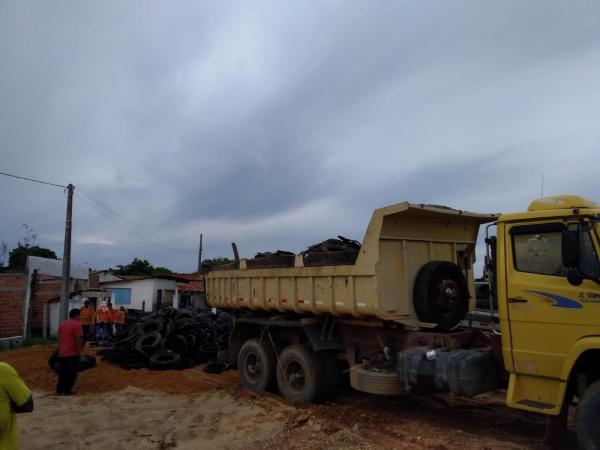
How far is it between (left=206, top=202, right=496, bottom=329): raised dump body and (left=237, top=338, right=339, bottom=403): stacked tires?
76 centimetres

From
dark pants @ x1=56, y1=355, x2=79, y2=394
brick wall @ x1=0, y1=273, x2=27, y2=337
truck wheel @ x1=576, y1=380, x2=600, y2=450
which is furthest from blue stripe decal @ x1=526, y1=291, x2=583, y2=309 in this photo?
brick wall @ x1=0, y1=273, x2=27, y2=337

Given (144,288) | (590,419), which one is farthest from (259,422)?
(144,288)

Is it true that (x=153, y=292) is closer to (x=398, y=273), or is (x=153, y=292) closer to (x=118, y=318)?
(x=118, y=318)

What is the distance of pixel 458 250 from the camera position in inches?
297

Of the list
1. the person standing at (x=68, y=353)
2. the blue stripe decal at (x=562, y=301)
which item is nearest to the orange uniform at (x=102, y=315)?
the person standing at (x=68, y=353)

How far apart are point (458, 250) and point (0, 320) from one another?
16.5m

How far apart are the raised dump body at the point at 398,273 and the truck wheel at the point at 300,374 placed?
68cm

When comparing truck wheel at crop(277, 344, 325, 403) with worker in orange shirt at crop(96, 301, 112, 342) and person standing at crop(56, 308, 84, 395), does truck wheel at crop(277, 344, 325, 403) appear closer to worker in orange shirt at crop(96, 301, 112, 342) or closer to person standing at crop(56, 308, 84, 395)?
person standing at crop(56, 308, 84, 395)

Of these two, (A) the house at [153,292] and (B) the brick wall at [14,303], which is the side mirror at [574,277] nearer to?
(B) the brick wall at [14,303]

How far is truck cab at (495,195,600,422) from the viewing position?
4.46 meters

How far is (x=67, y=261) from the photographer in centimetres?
1684

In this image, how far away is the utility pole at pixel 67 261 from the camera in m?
16.4

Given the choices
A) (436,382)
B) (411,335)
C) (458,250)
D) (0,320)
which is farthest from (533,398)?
(0,320)

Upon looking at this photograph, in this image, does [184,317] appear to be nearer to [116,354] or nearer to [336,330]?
[116,354]
